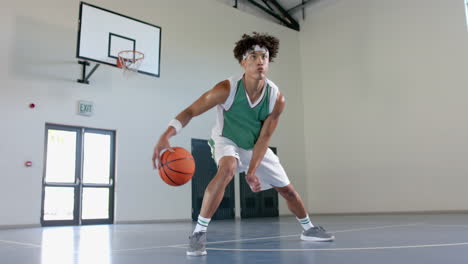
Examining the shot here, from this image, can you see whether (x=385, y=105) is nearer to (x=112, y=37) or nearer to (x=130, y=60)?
(x=130, y=60)

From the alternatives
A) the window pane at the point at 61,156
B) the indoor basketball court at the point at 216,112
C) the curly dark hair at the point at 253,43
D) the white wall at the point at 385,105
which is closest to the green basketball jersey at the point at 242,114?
the curly dark hair at the point at 253,43

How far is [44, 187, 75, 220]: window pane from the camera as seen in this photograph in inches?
285

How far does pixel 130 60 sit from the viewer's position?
291 inches

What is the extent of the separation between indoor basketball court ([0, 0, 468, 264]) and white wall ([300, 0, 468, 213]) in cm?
3

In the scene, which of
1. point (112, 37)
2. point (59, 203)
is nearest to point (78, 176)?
point (59, 203)

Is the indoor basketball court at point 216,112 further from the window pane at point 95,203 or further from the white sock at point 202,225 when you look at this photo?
the white sock at point 202,225

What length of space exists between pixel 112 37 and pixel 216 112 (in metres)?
2.29

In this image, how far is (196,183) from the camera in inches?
355

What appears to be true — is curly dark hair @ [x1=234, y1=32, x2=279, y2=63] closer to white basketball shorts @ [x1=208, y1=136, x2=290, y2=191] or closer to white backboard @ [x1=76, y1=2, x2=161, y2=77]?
white basketball shorts @ [x1=208, y1=136, x2=290, y2=191]

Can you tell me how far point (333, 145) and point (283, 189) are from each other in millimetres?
7781

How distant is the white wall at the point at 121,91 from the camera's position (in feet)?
23.0

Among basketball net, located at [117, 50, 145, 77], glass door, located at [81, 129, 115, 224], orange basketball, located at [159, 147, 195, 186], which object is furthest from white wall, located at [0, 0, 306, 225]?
orange basketball, located at [159, 147, 195, 186]

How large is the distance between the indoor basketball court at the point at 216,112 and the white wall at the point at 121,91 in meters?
0.02

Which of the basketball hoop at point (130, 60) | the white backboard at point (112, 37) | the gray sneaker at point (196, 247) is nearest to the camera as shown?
the gray sneaker at point (196, 247)
